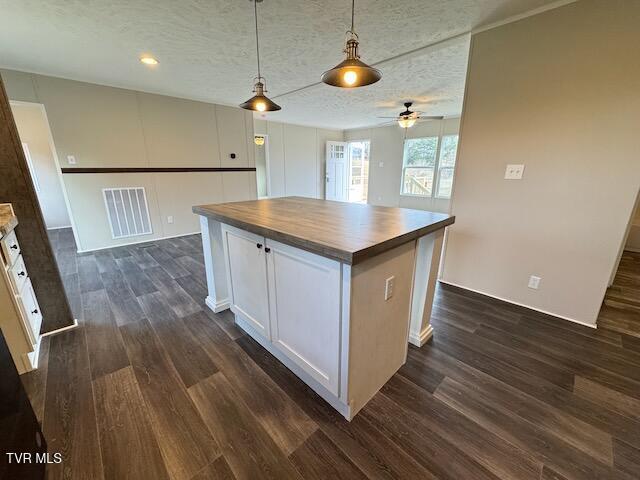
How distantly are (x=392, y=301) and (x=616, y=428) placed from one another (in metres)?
1.23

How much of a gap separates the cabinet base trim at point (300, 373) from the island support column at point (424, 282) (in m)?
0.77

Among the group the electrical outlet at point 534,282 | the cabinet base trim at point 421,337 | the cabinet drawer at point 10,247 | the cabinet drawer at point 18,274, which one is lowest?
the cabinet base trim at point 421,337

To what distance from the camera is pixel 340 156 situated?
8039 millimetres

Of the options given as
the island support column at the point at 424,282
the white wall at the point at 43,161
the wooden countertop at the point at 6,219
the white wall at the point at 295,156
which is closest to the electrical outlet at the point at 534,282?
the island support column at the point at 424,282

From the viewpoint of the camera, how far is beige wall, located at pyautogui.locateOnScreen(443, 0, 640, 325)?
1.74 meters

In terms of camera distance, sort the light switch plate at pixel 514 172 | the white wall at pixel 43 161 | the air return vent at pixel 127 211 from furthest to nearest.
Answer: the white wall at pixel 43 161 < the air return vent at pixel 127 211 < the light switch plate at pixel 514 172

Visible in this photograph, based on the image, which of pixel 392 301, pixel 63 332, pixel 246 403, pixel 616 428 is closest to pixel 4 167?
pixel 63 332

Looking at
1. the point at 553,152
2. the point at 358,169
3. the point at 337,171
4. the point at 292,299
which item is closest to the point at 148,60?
the point at 292,299

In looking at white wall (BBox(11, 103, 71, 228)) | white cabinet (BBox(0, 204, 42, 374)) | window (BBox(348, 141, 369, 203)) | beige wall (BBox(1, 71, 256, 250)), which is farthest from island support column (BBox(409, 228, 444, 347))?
window (BBox(348, 141, 369, 203))

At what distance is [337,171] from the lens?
26.2 feet

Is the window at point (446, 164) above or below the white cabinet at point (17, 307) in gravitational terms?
above

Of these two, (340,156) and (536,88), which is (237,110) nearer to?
(340,156)

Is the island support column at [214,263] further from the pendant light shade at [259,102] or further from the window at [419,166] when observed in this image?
the window at [419,166]

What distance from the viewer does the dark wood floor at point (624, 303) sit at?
2062 millimetres
